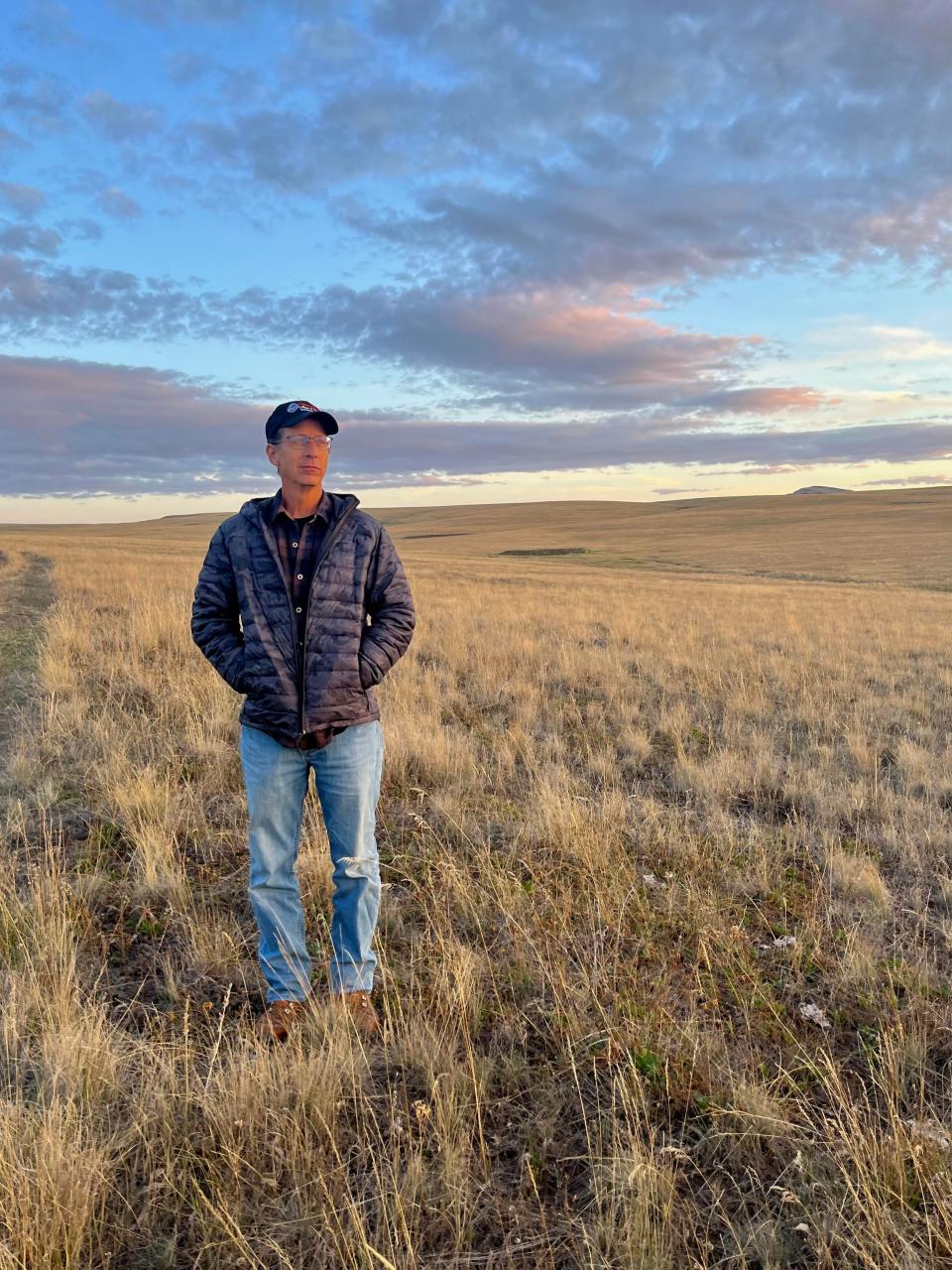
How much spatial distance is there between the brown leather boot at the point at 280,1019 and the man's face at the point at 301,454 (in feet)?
7.43

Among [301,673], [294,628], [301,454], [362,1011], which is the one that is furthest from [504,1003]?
[301,454]

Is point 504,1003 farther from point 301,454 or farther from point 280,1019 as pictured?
point 301,454

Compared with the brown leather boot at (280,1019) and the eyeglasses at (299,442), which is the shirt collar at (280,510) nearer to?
the eyeglasses at (299,442)

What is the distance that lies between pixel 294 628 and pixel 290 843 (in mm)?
1001

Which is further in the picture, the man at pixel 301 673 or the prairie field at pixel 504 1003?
the man at pixel 301 673

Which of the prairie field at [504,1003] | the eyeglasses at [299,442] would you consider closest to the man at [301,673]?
the eyeglasses at [299,442]

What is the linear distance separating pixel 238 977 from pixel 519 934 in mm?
1383

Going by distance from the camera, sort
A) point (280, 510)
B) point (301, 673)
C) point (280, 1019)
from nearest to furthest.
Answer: point (280, 1019)
point (301, 673)
point (280, 510)

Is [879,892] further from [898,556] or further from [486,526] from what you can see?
[486,526]

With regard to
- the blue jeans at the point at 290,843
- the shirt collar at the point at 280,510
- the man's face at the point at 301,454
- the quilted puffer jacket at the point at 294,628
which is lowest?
the blue jeans at the point at 290,843

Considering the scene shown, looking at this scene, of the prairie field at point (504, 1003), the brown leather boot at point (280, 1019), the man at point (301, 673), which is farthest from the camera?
the man at point (301, 673)

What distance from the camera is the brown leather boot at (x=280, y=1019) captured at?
123 inches

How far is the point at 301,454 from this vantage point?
3.37 m

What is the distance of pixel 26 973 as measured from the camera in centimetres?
340
